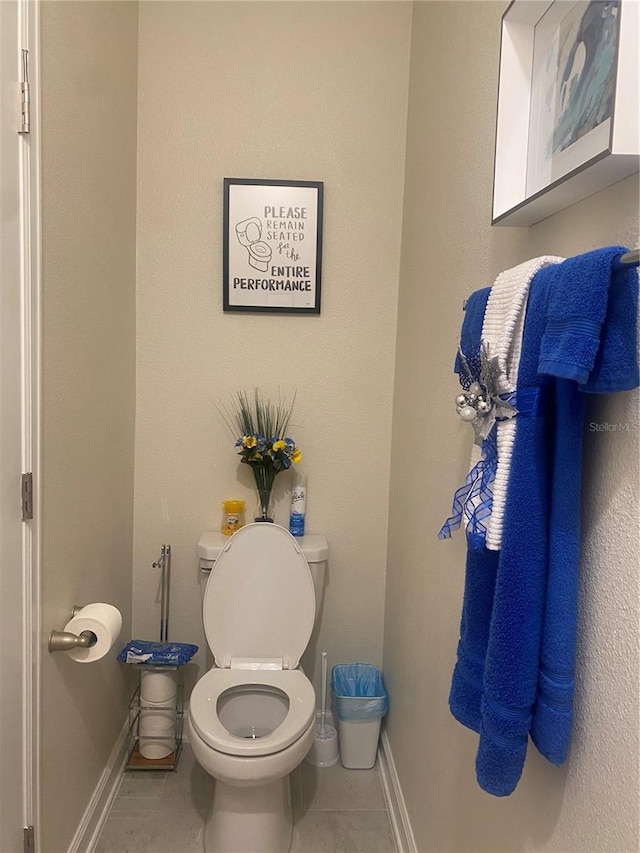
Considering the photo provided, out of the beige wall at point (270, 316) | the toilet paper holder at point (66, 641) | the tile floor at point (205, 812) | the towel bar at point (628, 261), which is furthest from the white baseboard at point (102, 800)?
the towel bar at point (628, 261)

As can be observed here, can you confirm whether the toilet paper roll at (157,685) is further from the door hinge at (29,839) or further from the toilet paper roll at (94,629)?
the door hinge at (29,839)

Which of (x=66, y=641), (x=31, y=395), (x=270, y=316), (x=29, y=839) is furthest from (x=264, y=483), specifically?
(x=29, y=839)

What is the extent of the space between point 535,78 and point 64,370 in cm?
119

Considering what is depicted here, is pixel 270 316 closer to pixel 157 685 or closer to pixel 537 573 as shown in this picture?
pixel 157 685

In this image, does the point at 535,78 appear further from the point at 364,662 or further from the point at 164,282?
the point at 364,662

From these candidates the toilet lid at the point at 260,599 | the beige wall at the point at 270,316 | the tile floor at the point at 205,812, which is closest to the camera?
the tile floor at the point at 205,812

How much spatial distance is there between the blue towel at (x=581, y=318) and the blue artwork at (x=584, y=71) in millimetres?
184

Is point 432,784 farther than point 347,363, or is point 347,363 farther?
point 347,363

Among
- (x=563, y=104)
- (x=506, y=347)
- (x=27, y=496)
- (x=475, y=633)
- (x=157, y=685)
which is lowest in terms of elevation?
(x=157, y=685)

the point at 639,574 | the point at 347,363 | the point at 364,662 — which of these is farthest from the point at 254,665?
the point at 639,574

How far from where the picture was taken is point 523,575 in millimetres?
823

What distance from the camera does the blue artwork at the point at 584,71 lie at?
2.51ft

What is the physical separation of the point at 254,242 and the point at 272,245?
0.21 ft

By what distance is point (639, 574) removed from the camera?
2.40ft
